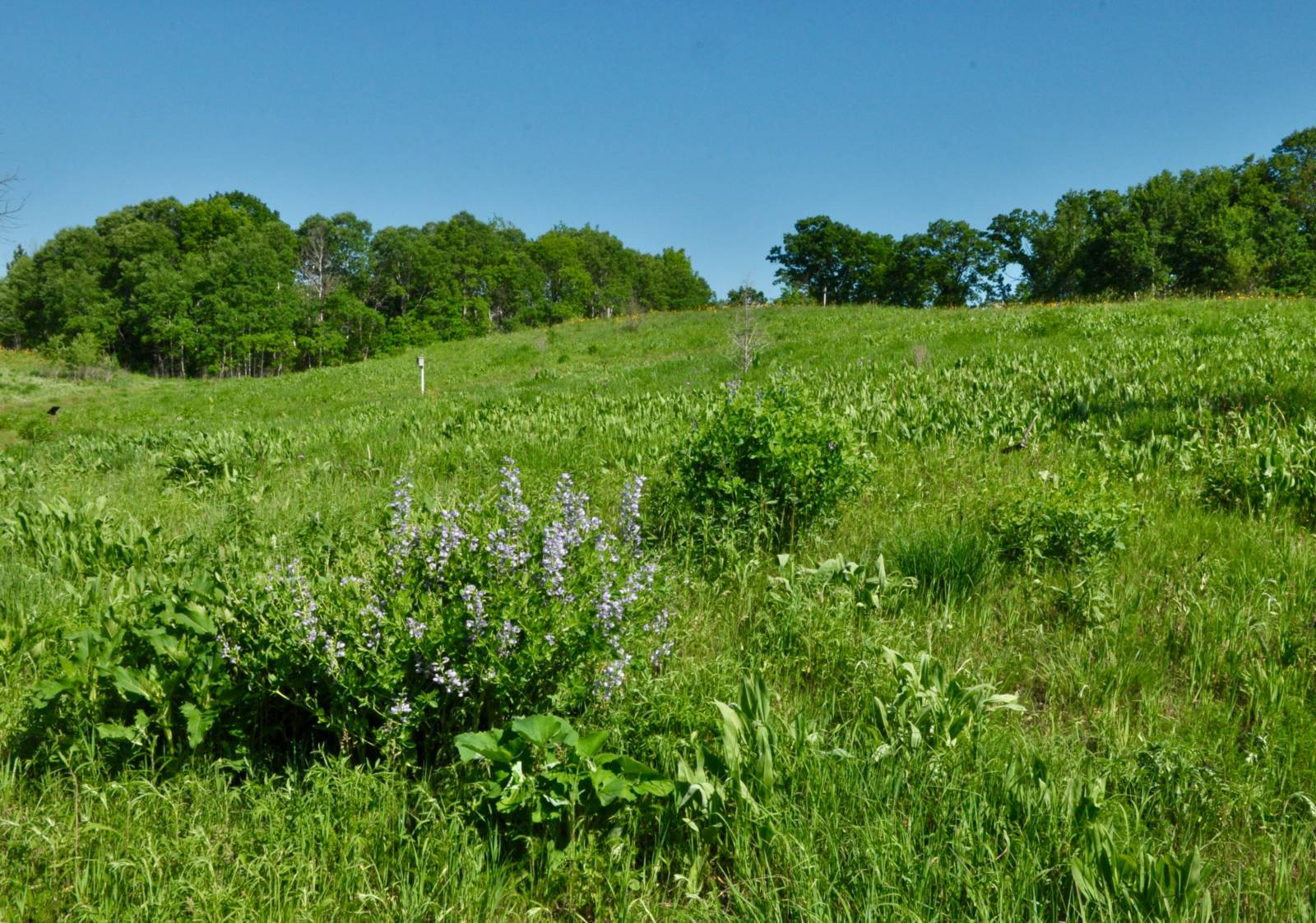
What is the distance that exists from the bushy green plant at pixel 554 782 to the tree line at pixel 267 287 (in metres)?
75.2

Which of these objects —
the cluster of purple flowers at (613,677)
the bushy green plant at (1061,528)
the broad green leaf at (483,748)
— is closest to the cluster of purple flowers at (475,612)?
the broad green leaf at (483,748)

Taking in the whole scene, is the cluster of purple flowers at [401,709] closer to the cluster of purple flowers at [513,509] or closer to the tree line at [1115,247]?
the cluster of purple flowers at [513,509]

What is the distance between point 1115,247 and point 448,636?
2956 inches

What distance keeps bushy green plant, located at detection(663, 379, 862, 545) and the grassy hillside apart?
17cm

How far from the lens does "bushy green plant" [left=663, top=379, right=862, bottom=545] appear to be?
4699mm

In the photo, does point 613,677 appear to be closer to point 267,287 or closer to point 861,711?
point 861,711

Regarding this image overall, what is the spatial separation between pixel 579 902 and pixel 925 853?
1.01 m

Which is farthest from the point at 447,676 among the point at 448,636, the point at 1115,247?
the point at 1115,247

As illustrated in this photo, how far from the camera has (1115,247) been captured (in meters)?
62.6

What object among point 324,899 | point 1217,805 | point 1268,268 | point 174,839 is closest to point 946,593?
point 1217,805

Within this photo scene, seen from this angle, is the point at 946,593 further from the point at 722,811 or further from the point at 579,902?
the point at 579,902

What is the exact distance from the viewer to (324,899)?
2.01 m

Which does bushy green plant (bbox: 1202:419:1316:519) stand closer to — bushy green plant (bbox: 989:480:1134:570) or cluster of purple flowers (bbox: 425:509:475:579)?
bushy green plant (bbox: 989:480:1134:570)

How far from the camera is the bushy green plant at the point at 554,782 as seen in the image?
2162mm
